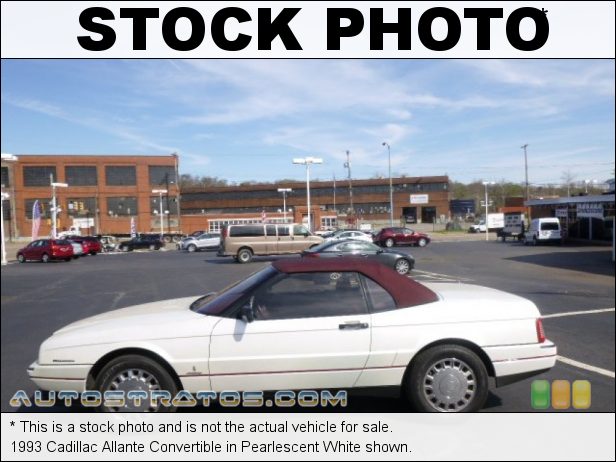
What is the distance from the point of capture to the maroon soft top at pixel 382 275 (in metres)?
2.98

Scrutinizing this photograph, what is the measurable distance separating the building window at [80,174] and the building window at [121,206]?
2.59 metres

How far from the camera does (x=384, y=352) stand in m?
2.78

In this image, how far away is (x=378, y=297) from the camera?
2.96 metres

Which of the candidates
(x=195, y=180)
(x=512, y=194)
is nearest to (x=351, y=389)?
(x=195, y=180)

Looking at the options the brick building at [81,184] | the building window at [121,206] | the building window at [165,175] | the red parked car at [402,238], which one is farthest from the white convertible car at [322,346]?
the building window at [121,206]

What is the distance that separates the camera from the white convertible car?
2.77 m

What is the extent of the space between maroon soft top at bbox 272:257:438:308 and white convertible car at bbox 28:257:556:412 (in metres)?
0.01

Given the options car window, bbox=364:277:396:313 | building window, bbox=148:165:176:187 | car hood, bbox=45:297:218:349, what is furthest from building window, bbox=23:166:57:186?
car window, bbox=364:277:396:313

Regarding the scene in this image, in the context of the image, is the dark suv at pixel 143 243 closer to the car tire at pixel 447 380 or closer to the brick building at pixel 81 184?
the brick building at pixel 81 184

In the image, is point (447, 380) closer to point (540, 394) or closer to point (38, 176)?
point (540, 394)

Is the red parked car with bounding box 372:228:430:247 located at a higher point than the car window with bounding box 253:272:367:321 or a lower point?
higher

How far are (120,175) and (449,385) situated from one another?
67.0ft

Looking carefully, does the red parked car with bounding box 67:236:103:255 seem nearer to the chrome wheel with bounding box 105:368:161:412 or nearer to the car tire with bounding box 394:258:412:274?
the car tire with bounding box 394:258:412:274

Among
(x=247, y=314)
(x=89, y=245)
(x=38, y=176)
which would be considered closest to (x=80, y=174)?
(x=38, y=176)
